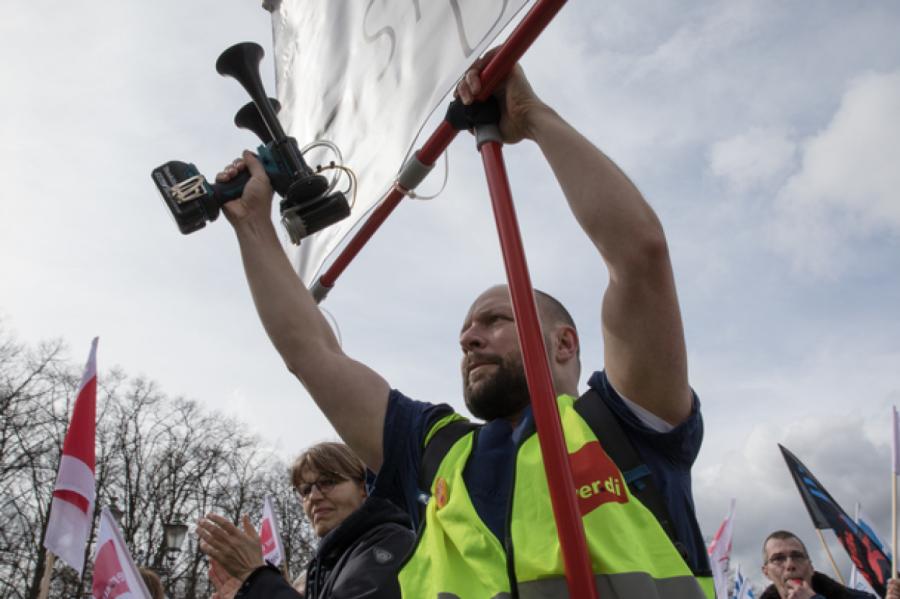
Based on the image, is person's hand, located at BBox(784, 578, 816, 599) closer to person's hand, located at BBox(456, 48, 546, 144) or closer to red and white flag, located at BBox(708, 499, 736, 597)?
red and white flag, located at BBox(708, 499, 736, 597)

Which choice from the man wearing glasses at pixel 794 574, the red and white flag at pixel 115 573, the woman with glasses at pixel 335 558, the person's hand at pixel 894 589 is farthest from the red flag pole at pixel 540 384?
the person's hand at pixel 894 589

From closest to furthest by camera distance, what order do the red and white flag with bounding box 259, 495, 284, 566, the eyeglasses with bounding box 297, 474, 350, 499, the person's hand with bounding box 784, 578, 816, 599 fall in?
the eyeglasses with bounding box 297, 474, 350, 499 → the person's hand with bounding box 784, 578, 816, 599 → the red and white flag with bounding box 259, 495, 284, 566

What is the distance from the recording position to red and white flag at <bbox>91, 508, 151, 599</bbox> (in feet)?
15.9

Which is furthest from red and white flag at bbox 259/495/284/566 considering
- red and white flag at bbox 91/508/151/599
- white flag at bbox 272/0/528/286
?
white flag at bbox 272/0/528/286

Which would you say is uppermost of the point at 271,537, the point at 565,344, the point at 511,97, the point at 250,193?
the point at 271,537

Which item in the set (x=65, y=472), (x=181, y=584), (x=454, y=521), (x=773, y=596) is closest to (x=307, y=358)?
(x=454, y=521)

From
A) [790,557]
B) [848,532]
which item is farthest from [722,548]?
[790,557]

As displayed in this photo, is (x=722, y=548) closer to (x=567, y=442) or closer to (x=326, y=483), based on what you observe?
(x=326, y=483)

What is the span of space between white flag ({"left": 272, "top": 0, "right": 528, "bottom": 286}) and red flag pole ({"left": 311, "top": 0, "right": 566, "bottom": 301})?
3cm

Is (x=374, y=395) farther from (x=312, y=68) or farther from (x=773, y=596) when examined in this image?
(x=773, y=596)

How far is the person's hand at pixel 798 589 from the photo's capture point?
17.8 feet

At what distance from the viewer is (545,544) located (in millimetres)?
1372

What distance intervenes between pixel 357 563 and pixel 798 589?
4.04 metres

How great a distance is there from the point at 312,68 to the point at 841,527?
6437 mm
